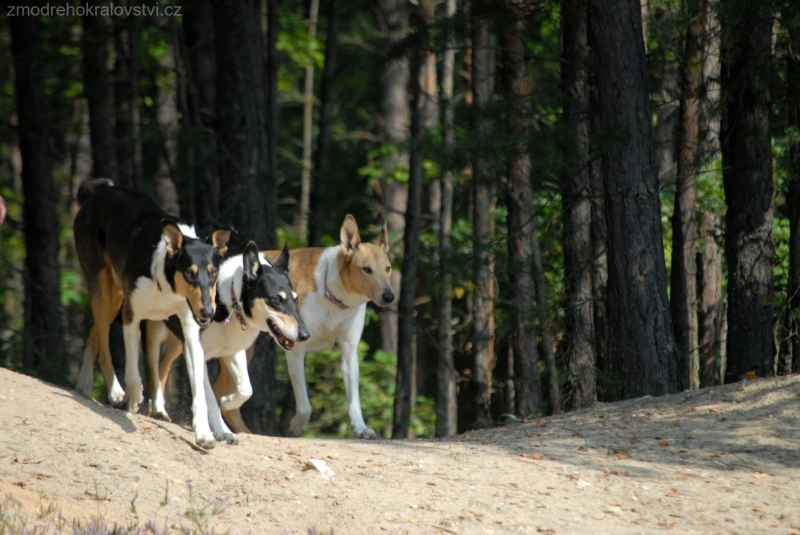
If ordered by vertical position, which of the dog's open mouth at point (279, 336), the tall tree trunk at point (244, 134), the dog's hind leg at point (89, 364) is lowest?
the dog's hind leg at point (89, 364)

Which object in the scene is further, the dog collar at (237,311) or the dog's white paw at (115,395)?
the dog's white paw at (115,395)

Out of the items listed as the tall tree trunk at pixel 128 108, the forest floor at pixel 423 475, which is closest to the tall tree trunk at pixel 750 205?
the forest floor at pixel 423 475

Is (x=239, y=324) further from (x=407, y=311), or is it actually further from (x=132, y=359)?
(x=407, y=311)

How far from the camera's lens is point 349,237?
362 inches

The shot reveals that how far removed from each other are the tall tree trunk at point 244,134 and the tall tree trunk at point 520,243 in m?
3.59

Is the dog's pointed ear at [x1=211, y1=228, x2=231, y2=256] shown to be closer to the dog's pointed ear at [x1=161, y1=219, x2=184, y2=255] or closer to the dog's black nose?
the dog's pointed ear at [x1=161, y1=219, x2=184, y2=255]

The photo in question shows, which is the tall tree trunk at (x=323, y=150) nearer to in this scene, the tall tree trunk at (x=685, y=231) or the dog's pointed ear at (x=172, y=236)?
the tall tree trunk at (x=685, y=231)

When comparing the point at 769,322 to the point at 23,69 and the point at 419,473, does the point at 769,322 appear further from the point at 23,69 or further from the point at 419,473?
the point at 23,69

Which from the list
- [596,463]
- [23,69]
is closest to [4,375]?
[596,463]

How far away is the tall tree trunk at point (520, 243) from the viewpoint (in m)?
12.2

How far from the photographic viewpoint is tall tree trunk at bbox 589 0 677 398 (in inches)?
366

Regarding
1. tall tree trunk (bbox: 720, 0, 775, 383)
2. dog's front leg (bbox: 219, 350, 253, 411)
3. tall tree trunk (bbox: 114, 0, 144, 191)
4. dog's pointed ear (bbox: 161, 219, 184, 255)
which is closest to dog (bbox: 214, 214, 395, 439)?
dog's front leg (bbox: 219, 350, 253, 411)

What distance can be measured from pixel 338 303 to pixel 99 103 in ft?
25.0

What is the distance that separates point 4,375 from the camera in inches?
305
